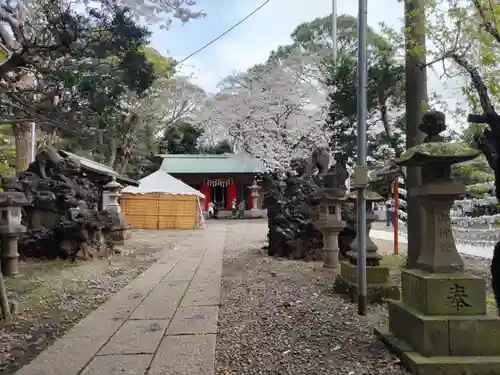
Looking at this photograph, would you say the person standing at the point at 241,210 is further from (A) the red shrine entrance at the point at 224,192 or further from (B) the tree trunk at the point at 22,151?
(B) the tree trunk at the point at 22,151

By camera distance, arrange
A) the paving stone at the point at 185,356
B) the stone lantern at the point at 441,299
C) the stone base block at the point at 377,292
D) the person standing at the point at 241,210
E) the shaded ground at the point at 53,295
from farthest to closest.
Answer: the person standing at the point at 241,210
the stone base block at the point at 377,292
the shaded ground at the point at 53,295
the paving stone at the point at 185,356
the stone lantern at the point at 441,299

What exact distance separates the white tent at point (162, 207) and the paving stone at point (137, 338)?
15364 mm

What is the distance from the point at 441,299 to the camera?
3387 millimetres

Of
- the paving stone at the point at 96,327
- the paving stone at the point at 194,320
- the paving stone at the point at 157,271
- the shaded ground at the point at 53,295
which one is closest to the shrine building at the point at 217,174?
the shaded ground at the point at 53,295

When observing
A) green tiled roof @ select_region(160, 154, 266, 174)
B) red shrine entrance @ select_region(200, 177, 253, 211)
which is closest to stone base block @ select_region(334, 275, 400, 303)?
green tiled roof @ select_region(160, 154, 266, 174)

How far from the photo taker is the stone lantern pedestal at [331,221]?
8.52m

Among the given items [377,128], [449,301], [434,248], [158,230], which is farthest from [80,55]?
[158,230]

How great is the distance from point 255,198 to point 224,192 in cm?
252

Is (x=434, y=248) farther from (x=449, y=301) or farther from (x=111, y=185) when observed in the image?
(x=111, y=185)

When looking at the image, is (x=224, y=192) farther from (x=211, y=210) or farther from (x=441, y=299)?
(x=441, y=299)

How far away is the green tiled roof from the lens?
2888 centimetres

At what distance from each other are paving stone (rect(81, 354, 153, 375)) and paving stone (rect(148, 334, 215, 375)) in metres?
0.09

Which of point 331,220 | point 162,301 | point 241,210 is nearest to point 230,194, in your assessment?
point 241,210

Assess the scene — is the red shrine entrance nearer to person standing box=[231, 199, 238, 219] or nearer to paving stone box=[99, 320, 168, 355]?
person standing box=[231, 199, 238, 219]
